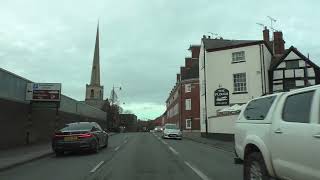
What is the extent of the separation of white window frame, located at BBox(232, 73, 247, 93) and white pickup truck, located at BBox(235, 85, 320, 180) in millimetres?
36715

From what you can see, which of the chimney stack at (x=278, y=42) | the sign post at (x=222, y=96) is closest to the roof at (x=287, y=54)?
the sign post at (x=222, y=96)

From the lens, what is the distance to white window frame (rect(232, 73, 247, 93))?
4612 cm

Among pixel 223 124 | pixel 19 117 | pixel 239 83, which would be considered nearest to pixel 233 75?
pixel 239 83

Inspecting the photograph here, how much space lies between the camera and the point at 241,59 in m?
46.6

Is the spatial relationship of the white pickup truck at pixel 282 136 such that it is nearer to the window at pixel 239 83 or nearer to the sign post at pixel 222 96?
the sign post at pixel 222 96

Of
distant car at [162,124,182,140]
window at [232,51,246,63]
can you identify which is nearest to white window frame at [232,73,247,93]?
window at [232,51,246,63]

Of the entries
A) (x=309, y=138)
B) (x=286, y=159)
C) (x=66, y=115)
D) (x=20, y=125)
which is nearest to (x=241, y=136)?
(x=286, y=159)

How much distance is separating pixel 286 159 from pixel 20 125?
2374 cm

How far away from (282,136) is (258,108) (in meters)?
1.56

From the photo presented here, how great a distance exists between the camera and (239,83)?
4638 centimetres

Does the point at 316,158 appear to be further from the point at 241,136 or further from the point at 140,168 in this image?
the point at 140,168

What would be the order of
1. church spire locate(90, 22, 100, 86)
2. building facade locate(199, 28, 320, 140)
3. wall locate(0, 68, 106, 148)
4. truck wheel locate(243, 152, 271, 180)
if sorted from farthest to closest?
church spire locate(90, 22, 100, 86) → building facade locate(199, 28, 320, 140) → wall locate(0, 68, 106, 148) → truck wheel locate(243, 152, 271, 180)

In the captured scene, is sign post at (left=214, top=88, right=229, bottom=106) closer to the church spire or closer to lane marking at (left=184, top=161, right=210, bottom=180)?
lane marking at (left=184, top=161, right=210, bottom=180)

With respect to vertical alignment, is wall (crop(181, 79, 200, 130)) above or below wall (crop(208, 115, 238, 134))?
above
